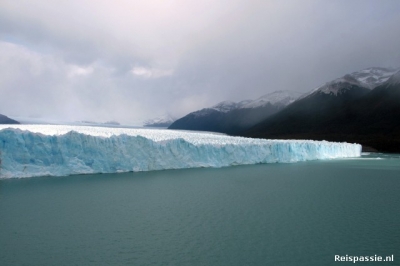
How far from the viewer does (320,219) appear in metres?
6.70

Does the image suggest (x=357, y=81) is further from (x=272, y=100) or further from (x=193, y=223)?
(x=193, y=223)

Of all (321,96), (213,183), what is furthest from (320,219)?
(321,96)

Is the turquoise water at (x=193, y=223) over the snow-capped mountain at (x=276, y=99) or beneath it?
beneath

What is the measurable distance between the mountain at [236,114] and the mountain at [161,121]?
123 ft

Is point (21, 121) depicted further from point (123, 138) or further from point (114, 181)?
point (114, 181)

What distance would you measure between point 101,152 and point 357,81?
79225 millimetres

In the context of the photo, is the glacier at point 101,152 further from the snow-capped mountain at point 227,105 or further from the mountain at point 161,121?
the mountain at point 161,121

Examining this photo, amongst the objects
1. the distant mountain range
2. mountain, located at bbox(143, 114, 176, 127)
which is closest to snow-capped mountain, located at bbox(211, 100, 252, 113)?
the distant mountain range

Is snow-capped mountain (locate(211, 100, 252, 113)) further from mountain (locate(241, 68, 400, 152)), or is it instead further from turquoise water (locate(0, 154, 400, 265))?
turquoise water (locate(0, 154, 400, 265))

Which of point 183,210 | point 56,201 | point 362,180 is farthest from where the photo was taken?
point 362,180

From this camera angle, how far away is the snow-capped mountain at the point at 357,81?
245 feet

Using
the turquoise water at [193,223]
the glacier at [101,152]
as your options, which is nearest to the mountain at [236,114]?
the glacier at [101,152]

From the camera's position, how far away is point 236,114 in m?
93.3

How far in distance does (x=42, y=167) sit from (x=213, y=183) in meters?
7.20
